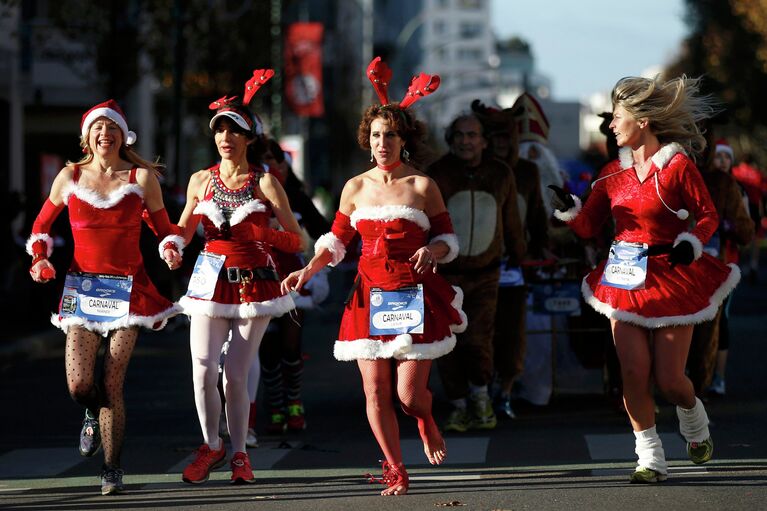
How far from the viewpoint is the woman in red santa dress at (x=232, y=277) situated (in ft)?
27.5

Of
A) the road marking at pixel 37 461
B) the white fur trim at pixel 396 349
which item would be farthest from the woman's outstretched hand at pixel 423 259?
the road marking at pixel 37 461

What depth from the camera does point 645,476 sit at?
26.2ft

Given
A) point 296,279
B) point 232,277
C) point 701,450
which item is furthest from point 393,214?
point 701,450

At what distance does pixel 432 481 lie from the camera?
8.37 m

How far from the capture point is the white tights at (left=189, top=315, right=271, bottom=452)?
8367 millimetres

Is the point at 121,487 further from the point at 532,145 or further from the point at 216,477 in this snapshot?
the point at 532,145

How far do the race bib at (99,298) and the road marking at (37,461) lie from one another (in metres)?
1.31

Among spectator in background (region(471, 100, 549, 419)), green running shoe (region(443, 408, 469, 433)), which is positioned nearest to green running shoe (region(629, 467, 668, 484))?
green running shoe (region(443, 408, 469, 433))

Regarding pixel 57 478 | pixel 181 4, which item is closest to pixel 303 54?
pixel 181 4

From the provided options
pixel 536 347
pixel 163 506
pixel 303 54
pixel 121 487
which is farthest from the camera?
pixel 303 54

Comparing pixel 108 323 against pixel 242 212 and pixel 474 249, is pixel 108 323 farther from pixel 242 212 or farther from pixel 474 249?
pixel 474 249

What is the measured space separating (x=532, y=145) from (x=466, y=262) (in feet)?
6.46

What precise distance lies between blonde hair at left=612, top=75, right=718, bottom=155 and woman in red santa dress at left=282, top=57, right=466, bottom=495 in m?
0.97

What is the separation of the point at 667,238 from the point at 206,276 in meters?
2.36
